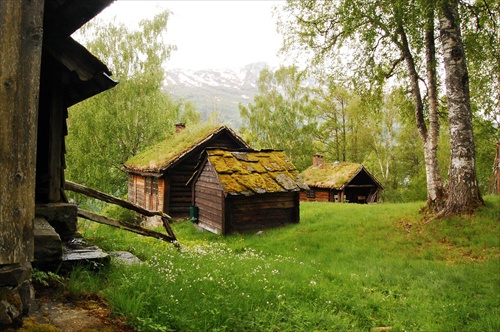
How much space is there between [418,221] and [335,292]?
763 cm

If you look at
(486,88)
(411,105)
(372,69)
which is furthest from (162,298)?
(486,88)

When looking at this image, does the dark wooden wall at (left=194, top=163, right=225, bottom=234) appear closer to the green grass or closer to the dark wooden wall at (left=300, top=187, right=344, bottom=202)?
the green grass

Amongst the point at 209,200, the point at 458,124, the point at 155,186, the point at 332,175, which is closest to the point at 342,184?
the point at 332,175

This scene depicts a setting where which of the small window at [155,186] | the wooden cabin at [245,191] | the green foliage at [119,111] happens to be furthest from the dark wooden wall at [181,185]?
the green foliage at [119,111]

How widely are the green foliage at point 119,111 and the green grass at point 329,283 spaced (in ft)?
63.7

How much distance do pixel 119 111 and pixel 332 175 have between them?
20.4m

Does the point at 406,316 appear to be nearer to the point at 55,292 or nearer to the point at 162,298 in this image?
the point at 162,298

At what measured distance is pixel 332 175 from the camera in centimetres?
3300

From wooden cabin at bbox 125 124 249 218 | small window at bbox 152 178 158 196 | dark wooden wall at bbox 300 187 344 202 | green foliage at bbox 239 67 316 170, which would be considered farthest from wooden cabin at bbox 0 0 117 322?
green foliage at bbox 239 67 316 170

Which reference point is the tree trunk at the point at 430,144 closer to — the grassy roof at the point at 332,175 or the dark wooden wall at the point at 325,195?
the grassy roof at the point at 332,175

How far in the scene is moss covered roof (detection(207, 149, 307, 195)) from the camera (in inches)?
551

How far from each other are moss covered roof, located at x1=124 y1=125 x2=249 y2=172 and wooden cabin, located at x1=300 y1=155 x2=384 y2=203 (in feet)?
A: 44.4

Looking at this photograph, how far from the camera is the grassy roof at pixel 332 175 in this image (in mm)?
31261

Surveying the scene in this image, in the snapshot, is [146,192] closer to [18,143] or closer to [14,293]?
[14,293]
